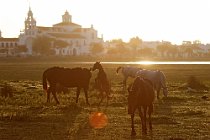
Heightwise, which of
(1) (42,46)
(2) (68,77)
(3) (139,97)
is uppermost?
(1) (42,46)

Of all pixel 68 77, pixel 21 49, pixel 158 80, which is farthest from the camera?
pixel 21 49

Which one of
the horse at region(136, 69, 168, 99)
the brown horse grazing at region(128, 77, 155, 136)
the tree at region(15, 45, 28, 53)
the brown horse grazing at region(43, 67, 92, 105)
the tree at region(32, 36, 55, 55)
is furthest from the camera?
the tree at region(15, 45, 28, 53)

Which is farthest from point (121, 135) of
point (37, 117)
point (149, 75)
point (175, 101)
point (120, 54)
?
point (120, 54)

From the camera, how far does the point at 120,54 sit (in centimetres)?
19925

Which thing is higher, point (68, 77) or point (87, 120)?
point (68, 77)

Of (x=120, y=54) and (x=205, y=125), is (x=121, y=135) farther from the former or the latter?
(x=120, y=54)

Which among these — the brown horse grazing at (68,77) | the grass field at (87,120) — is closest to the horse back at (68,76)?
the brown horse grazing at (68,77)

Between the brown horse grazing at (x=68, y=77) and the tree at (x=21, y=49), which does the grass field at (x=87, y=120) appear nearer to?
the brown horse grazing at (x=68, y=77)

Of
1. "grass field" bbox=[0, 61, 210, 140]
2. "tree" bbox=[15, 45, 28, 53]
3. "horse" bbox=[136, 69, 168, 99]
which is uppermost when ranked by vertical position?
"tree" bbox=[15, 45, 28, 53]

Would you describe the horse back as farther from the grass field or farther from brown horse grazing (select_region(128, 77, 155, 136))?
brown horse grazing (select_region(128, 77, 155, 136))

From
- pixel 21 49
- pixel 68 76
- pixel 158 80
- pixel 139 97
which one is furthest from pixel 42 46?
pixel 139 97

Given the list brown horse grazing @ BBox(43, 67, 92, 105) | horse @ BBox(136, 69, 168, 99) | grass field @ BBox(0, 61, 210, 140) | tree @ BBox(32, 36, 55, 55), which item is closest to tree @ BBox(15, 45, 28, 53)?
tree @ BBox(32, 36, 55, 55)

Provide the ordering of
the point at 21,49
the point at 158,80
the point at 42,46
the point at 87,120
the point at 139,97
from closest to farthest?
the point at 139,97
the point at 87,120
the point at 158,80
the point at 42,46
the point at 21,49

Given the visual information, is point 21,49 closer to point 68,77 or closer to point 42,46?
point 42,46
